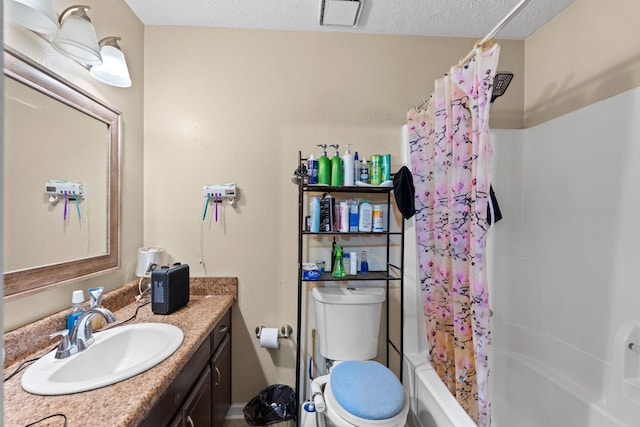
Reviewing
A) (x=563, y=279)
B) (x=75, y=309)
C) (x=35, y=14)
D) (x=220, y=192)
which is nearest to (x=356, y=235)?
(x=220, y=192)

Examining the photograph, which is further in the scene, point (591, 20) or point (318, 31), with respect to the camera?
point (318, 31)

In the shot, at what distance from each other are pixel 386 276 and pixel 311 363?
0.76 meters

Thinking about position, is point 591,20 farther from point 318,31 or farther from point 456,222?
point 318,31

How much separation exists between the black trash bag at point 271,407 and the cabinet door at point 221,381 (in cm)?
14

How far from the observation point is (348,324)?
1.67 meters

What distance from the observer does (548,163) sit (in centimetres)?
177

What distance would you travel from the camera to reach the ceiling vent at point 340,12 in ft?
5.28

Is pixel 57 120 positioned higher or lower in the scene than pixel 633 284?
higher

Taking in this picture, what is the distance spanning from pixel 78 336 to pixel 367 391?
1207mm

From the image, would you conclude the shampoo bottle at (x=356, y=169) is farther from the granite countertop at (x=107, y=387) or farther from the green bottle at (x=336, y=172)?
the granite countertop at (x=107, y=387)

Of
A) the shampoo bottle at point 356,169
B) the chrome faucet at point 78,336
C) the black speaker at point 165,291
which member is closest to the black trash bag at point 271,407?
the black speaker at point 165,291

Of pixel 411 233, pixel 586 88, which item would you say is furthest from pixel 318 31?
pixel 586 88

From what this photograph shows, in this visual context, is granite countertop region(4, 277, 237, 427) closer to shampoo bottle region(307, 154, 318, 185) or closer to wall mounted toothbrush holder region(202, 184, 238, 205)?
wall mounted toothbrush holder region(202, 184, 238, 205)

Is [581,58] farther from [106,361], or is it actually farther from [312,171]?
[106,361]
